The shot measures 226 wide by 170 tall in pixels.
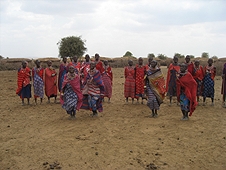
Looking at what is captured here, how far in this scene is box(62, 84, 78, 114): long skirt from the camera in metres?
7.65

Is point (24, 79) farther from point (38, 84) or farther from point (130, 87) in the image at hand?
point (130, 87)

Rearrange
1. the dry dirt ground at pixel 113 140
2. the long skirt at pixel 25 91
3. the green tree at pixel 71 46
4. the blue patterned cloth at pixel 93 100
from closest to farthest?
1. the dry dirt ground at pixel 113 140
2. the blue patterned cloth at pixel 93 100
3. the long skirt at pixel 25 91
4. the green tree at pixel 71 46

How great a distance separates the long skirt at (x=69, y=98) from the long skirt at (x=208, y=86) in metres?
5.01

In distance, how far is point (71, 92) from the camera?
7727 mm

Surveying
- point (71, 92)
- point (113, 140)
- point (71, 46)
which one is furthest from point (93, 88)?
point (71, 46)

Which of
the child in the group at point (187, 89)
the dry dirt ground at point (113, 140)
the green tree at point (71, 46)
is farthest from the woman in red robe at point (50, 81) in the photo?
the green tree at point (71, 46)

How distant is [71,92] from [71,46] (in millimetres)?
26216

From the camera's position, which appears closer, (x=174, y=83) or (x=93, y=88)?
(x=93, y=88)

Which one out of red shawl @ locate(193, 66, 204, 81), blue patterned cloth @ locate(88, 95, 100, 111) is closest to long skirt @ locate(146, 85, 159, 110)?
blue patterned cloth @ locate(88, 95, 100, 111)

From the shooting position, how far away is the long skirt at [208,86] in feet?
32.3

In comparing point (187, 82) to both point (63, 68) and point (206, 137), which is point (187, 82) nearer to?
point (206, 137)

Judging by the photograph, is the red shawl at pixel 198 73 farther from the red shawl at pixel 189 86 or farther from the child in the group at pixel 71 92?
the child in the group at pixel 71 92

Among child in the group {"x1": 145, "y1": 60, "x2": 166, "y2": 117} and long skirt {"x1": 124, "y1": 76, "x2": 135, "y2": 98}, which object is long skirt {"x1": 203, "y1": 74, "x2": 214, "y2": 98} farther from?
child in the group {"x1": 145, "y1": 60, "x2": 166, "y2": 117}

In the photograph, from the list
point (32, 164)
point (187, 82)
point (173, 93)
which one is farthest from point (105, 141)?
point (173, 93)
